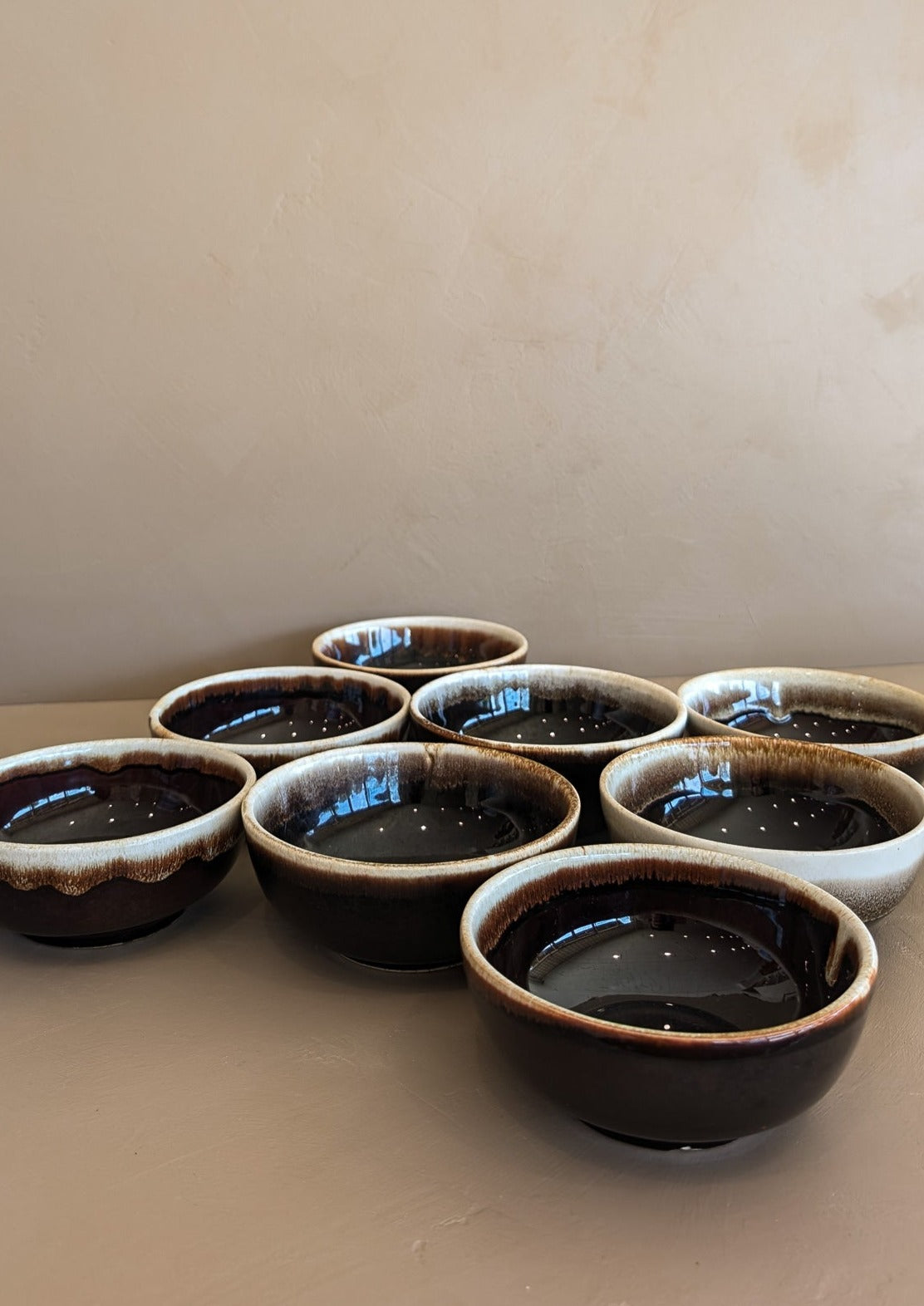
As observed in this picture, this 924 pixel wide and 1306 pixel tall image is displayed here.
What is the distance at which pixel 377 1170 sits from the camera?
58 cm

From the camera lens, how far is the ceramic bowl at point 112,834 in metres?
0.74

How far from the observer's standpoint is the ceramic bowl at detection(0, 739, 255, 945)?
29.2 inches

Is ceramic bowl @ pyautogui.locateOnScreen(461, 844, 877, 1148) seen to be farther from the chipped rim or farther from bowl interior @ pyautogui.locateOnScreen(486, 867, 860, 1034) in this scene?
the chipped rim

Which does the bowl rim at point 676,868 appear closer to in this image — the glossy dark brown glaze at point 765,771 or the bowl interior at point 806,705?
the glossy dark brown glaze at point 765,771

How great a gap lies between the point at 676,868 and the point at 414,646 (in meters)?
0.69

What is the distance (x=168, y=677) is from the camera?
1.41 metres

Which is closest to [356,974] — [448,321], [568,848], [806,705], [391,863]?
[391,863]

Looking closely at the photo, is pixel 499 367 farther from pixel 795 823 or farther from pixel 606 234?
pixel 795 823

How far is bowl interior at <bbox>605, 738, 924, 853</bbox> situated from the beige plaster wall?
546 millimetres

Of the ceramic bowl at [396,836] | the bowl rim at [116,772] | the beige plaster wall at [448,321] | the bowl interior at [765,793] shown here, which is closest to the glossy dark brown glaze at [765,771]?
the bowl interior at [765,793]

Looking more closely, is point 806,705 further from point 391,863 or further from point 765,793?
point 391,863

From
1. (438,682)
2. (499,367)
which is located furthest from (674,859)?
(499,367)

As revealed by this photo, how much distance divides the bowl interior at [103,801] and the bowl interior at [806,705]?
518 mm

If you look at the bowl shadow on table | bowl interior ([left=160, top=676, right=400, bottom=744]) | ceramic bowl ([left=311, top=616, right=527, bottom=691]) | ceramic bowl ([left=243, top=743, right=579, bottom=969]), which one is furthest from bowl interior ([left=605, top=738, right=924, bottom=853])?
ceramic bowl ([left=311, top=616, right=527, bottom=691])
